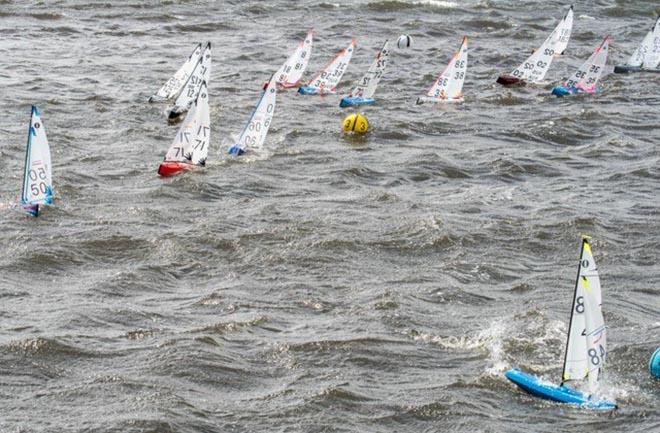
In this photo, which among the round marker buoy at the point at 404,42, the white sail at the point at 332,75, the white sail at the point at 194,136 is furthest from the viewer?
the round marker buoy at the point at 404,42

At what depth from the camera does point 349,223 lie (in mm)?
36938

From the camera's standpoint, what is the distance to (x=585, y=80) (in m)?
54.6

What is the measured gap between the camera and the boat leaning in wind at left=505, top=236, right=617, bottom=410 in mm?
24391

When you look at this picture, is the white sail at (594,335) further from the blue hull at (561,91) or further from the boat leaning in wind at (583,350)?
the blue hull at (561,91)

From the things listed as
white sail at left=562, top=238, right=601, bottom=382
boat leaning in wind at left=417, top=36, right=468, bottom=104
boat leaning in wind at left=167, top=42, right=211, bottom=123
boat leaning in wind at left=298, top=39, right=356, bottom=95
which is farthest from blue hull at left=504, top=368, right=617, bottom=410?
boat leaning in wind at left=298, top=39, right=356, bottom=95

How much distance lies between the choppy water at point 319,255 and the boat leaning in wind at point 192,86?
1.01 metres

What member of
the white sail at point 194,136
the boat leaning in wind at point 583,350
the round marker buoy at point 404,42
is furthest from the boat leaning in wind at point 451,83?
the boat leaning in wind at point 583,350

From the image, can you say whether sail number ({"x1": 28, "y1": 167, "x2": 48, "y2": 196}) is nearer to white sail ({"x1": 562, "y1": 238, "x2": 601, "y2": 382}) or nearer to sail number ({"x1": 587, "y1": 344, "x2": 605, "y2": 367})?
white sail ({"x1": 562, "y1": 238, "x2": 601, "y2": 382})

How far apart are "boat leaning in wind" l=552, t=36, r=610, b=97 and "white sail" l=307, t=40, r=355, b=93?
892 cm

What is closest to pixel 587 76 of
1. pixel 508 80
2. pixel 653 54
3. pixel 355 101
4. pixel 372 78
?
pixel 508 80

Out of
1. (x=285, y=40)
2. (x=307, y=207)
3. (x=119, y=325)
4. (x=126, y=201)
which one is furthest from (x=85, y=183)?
(x=285, y=40)

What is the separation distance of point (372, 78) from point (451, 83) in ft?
12.0

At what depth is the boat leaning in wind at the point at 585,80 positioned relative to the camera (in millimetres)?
54062

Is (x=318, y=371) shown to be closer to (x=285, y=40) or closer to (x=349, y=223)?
(x=349, y=223)
